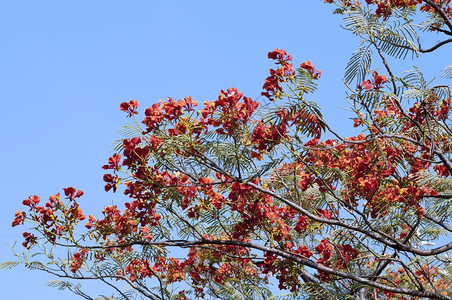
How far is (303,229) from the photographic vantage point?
5156 millimetres

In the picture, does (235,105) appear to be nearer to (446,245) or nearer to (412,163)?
(446,245)

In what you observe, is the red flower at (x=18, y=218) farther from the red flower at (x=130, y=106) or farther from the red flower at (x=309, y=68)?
the red flower at (x=309, y=68)

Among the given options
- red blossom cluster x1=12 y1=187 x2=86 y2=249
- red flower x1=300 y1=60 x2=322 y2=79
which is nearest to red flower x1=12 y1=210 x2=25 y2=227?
red blossom cluster x1=12 y1=187 x2=86 y2=249

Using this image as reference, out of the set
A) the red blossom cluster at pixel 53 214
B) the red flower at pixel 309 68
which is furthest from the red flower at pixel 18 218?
the red flower at pixel 309 68

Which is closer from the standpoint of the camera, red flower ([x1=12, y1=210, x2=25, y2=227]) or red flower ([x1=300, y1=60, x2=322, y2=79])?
red flower ([x1=300, y1=60, x2=322, y2=79])

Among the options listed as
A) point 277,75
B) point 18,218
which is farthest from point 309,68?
point 18,218

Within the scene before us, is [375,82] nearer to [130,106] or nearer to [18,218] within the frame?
[130,106]

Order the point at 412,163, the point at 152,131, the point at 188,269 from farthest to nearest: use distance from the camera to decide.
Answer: the point at 188,269, the point at 412,163, the point at 152,131

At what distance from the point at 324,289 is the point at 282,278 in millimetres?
471

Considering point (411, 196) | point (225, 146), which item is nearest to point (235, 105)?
point (225, 146)

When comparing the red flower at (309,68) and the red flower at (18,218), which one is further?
the red flower at (18,218)

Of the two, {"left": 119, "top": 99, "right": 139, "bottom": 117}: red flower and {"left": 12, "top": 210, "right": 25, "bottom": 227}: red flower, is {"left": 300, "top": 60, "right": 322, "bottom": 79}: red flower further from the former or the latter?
{"left": 12, "top": 210, "right": 25, "bottom": 227}: red flower

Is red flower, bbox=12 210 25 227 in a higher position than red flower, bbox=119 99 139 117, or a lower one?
lower

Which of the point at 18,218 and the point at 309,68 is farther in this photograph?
the point at 18,218
